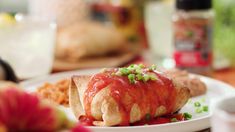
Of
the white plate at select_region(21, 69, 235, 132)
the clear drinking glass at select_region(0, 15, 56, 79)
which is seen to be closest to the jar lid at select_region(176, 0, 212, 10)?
the white plate at select_region(21, 69, 235, 132)

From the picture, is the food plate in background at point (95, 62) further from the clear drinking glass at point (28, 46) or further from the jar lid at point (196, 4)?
the jar lid at point (196, 4)

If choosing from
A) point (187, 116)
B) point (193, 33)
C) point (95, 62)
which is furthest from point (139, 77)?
point (95, 62)

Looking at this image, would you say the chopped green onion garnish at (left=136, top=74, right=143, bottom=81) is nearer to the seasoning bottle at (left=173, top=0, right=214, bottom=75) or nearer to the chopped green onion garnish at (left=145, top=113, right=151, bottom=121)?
the chopped green onion garnish at (left=145, top=113, right=151, bottom=121)

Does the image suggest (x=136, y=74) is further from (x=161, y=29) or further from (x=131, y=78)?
(x=161, y=29)

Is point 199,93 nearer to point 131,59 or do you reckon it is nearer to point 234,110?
point 234,110

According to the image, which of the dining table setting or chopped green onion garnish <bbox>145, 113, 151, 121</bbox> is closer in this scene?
the dining table setting

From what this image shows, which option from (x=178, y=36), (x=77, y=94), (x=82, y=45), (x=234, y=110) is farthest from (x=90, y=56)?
(x=234, y=110)

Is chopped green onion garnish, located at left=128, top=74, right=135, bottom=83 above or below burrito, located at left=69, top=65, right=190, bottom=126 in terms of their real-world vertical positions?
above
